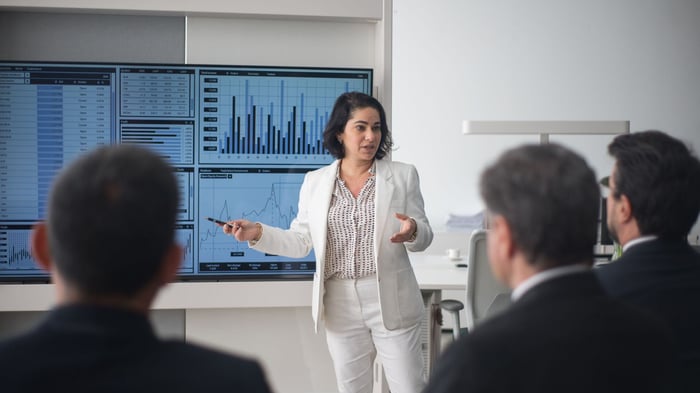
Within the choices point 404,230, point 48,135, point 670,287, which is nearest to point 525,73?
point 404,230

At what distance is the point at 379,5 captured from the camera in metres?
3.25

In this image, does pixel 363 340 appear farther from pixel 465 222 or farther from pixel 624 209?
pixel 465 222

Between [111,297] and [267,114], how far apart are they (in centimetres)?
244

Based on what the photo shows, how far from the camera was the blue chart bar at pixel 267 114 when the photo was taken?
3219mm

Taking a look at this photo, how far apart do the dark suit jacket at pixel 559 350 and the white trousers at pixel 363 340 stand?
64.2 inches

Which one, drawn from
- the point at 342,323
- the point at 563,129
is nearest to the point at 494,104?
the point at 563,129

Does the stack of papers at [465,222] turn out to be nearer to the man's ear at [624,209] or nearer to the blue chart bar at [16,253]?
the blue chart bar at [16,253]

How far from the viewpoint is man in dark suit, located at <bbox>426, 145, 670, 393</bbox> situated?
37.4 inches

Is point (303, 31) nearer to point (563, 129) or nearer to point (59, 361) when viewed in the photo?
point (563, 129)

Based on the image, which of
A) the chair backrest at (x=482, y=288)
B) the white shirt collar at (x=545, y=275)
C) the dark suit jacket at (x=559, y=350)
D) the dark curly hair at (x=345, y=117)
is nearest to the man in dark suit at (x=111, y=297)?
the dark suit jacket at (x=559, y=350)

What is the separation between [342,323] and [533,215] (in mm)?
1754

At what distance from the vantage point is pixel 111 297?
2.84 feet


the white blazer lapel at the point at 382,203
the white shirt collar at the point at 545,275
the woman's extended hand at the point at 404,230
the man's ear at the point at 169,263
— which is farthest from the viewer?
the white blazer lapel at the point at 382,203

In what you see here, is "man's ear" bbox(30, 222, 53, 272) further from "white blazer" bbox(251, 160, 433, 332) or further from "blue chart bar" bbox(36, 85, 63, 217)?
"blue chart bar" bbox(36, 85, 63, 217)
